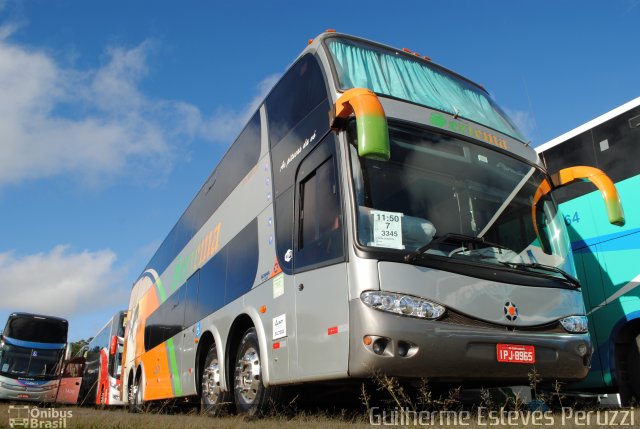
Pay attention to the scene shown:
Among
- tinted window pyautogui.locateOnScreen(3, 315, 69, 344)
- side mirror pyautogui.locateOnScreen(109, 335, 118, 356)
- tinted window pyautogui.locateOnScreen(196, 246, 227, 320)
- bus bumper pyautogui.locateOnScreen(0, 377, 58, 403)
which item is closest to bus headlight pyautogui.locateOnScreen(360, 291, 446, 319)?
tinted window pyautogui.locateOnScreen(196, 246, 227, 320)

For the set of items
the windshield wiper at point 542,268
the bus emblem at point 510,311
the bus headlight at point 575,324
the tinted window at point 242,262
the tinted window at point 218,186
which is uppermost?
the tinted window at point 218,186

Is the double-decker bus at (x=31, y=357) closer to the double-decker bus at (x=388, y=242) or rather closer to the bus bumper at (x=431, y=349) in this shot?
the double-decker bus at (x=388, y=242)

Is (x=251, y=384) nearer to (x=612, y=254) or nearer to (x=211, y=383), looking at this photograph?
(x=211, y=383)

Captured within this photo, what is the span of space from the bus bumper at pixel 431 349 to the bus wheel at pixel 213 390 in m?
2.93

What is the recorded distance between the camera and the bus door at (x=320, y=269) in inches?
179

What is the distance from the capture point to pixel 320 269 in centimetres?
493

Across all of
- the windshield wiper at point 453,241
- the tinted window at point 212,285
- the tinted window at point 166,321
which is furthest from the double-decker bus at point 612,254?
the tinted window at point 166,321

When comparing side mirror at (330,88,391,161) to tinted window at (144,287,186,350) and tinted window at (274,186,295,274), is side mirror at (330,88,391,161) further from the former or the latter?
tinted window at (144,287,186,350)

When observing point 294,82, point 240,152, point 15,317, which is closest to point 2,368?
point 15,317

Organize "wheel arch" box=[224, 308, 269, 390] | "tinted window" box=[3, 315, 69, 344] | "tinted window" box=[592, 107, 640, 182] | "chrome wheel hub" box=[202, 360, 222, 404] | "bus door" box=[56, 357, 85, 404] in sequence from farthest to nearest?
1. "bus door" box=[56, 357, 85, 404]
2. "tinted window" box=[3, 315, 69, 344]
3. "chrome wheel hub" box=[202, 360, 222, 404]
4. "tinted window" box=[592, 107, 640, 182]
5. "wheel arch" box=[224, 308, 269, 390]

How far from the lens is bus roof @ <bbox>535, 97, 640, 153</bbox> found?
7129 mm

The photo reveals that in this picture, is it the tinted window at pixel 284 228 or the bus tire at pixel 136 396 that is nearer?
the tinted window at pixel 284 228

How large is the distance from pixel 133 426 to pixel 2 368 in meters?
20.6

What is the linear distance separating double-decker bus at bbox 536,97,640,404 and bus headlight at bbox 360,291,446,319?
3741mm
